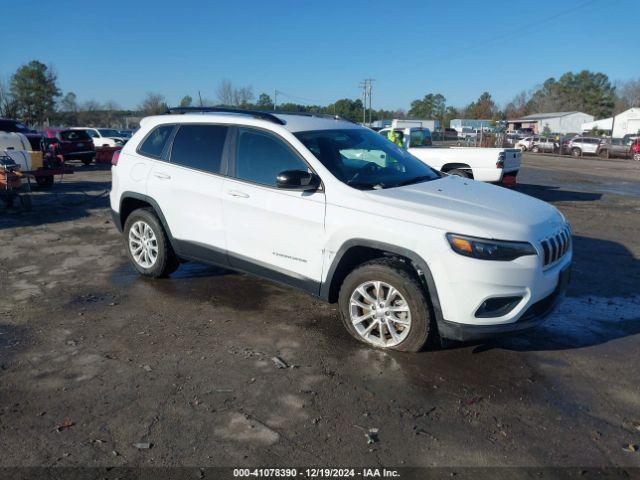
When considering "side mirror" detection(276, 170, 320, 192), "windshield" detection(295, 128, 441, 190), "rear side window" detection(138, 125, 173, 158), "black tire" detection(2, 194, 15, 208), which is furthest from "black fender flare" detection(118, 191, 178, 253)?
"black tire" detection(2, 194, 15, 208)

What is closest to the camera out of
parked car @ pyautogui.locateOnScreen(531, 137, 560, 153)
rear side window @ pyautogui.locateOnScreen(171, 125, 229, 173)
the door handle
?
the door handle

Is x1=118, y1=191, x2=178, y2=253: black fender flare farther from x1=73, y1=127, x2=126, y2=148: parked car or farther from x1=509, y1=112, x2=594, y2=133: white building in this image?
x1=509, y1=112, x2=594, y2=133: white building

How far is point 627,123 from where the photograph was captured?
7194 centimetres

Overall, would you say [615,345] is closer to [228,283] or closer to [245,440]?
[245,440]

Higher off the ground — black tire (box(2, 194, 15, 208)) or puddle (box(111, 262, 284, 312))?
black tire (box(2, 194, 15, 208))

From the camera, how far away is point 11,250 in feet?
24.3

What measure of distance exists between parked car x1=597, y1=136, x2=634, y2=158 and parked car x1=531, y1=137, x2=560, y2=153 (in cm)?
438

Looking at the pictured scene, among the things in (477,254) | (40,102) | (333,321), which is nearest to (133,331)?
(333,321)

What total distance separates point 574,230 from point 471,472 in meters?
7.56

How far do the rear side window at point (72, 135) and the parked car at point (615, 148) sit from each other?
3527cm

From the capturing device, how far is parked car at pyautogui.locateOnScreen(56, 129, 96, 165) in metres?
20.4

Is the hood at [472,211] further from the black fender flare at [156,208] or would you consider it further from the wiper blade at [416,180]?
the black fender flare at [156,208]

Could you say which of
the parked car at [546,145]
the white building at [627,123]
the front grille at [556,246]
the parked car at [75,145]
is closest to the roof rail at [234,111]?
the front grille at [556,246]

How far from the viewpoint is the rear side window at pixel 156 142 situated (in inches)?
224
